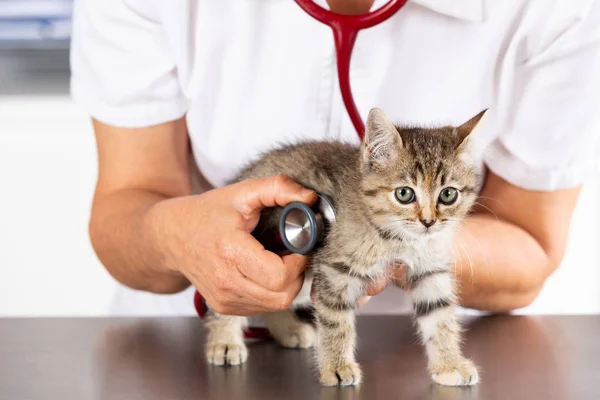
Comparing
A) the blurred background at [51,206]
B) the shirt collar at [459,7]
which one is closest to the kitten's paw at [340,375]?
the shirt collar at [459,7]

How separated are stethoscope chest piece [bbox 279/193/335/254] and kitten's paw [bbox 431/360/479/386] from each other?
0.84ft

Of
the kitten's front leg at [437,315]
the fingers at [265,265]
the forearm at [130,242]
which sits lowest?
the forearm at [130,242]

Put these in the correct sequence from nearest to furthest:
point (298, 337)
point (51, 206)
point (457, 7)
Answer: point (298, 337)
point (457, 7)
point (51, 206)

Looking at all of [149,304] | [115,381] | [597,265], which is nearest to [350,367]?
[115,381]

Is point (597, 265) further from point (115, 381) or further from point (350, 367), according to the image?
point (115, 381)

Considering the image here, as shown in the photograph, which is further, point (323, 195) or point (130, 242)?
point (130, 242)

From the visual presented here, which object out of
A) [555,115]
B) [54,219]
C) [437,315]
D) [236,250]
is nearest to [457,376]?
[437,315]

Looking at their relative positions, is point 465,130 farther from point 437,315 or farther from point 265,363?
point 265,363

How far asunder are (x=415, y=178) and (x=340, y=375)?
1.00ft

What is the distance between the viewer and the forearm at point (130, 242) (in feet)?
5.07

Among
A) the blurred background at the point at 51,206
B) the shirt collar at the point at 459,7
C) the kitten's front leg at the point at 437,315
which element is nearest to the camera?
the kitten's front leg at the point at 437,315

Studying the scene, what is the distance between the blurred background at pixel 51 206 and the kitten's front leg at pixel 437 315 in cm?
151

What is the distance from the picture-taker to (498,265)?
163cm

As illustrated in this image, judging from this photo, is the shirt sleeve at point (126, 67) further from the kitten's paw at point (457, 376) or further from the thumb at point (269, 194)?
the kitten's paw at point (457, 376)
